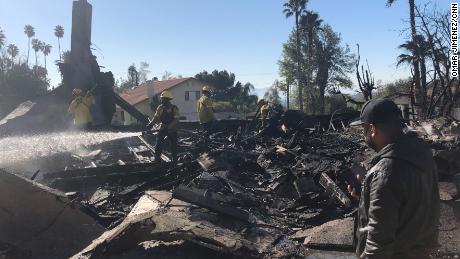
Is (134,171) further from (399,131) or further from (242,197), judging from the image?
(399,131)

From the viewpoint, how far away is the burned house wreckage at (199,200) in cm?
480

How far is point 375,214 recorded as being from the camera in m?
2.21

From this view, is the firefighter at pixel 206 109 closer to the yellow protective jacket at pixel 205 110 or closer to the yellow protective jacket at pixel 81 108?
the yellow protective jacket at pixel 205 110

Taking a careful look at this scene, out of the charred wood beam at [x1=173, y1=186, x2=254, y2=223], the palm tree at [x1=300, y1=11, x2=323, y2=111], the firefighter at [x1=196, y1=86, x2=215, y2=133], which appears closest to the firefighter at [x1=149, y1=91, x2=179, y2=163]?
the firefighter at [x1=196, y1=86, x2=215, y2=133]

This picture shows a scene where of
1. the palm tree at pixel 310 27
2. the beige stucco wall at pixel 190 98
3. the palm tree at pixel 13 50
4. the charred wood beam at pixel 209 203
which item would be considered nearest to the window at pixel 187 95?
the beige stucco wall at pixel 190 98

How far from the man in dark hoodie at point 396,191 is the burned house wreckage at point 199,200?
105cm

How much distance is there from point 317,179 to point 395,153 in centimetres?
549

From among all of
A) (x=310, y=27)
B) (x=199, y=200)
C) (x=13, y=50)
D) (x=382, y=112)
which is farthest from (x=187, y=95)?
(x=382, y=112)

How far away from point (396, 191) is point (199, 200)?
12.4 feet

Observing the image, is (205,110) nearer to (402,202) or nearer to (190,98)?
(402,202)

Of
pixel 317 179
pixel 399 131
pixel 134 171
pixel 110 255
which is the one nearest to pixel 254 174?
pixel 317 179

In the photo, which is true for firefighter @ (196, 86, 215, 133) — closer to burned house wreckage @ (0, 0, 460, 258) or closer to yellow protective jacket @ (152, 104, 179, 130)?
burned house wreckage @ (0, 0, 460, 258)

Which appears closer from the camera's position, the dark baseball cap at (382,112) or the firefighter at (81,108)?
the dark baseball cap at (382,112)

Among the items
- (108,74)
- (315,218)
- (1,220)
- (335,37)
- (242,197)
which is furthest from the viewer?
(335,37)
